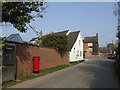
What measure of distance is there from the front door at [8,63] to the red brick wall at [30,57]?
2138 millimetres

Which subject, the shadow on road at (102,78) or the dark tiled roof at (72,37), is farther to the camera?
the dark tiled roof at (72,37)

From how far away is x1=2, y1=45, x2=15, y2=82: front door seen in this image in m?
16.0

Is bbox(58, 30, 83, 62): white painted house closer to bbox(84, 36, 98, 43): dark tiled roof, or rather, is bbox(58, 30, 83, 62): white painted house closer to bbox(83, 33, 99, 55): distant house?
bbox(83, 33, 99, 55): distant house

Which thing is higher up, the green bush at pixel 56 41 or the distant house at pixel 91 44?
the distant house at pixel 91 44

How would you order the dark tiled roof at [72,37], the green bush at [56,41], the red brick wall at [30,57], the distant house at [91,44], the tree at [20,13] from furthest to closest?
the distant house at [91,44], the dark tiled roof at [72,37], the green bush at [56,41], the red brick wall at [30,57], the tree at [20,13]

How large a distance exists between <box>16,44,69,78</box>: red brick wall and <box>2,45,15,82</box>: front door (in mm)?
2138

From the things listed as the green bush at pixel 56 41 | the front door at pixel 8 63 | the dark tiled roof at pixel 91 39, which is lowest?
the front door at pixel 8 63

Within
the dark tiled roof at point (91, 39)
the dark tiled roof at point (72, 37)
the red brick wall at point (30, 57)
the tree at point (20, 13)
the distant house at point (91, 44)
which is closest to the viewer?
the tree at point (20, 13)

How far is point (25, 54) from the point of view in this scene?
72.4ft

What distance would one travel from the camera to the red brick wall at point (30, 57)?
20.1 meters

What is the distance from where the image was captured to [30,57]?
23297 millimetres

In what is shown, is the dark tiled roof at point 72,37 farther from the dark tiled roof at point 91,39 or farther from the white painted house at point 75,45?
the dark tiled roof at point 91,39

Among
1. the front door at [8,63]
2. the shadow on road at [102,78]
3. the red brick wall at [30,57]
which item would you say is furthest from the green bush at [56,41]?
the front door at [8,63]

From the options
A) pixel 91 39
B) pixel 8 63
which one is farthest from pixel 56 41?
pixel 91 39
